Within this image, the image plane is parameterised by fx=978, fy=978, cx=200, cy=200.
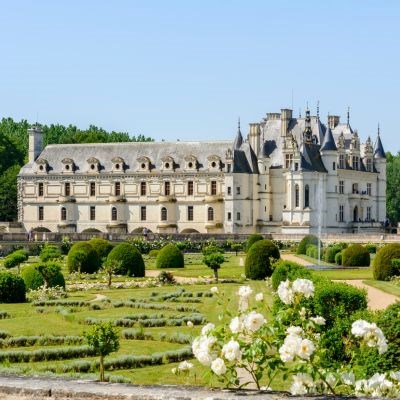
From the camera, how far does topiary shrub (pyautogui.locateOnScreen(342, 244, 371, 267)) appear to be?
38.9 meters

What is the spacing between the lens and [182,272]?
36.6 m

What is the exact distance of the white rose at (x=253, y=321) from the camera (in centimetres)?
789

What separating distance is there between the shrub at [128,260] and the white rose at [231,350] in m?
26.3

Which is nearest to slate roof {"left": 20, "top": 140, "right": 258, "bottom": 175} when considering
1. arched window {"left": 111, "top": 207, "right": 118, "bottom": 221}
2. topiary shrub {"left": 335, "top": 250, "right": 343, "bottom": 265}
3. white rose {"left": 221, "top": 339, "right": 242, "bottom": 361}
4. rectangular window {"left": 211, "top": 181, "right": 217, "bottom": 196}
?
rectangular window {"left": 211, "top": 181, "right": 217, "bottom": 196}

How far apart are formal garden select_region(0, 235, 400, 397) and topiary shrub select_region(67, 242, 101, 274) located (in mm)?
50

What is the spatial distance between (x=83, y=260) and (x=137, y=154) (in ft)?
124

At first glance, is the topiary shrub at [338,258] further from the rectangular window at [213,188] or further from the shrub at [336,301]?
the rectangular window at [213,188]

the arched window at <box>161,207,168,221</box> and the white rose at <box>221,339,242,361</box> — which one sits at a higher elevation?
the arched window at <box>161,207,168,221</box>

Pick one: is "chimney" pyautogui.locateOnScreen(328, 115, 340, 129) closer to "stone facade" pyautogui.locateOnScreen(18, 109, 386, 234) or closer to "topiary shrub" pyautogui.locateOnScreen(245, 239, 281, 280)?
"stone facade" pyautogui.locateOnScreen(18, 109, 386, 234)

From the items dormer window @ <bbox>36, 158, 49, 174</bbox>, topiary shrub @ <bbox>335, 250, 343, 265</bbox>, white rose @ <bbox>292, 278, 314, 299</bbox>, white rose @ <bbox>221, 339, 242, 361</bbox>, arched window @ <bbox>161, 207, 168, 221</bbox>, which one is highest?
dormer window @ <bbox>36, 158, 49, 174</bbox>

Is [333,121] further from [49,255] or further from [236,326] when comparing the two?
[236,326]

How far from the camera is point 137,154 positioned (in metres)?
72.6

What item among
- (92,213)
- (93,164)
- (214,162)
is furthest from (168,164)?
(92,213)

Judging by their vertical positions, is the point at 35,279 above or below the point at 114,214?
below
